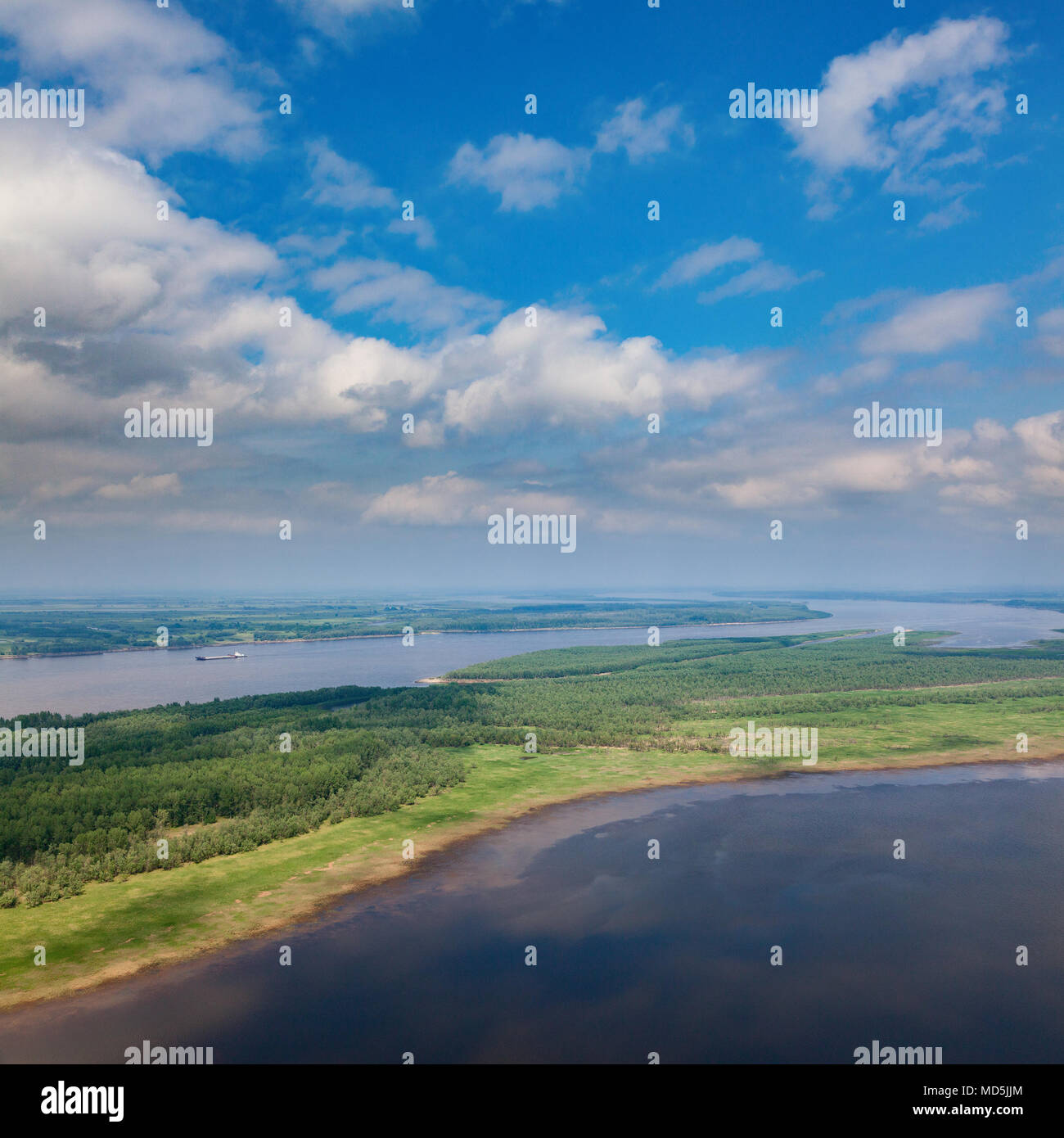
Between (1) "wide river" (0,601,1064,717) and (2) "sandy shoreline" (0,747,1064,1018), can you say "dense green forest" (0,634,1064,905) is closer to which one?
(2) "sandy shoreline" (0,747,1064,1018)

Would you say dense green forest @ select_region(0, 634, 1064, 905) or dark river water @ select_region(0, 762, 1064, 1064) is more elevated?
dense green forest @ select_region(0, 634, 1064, 905)

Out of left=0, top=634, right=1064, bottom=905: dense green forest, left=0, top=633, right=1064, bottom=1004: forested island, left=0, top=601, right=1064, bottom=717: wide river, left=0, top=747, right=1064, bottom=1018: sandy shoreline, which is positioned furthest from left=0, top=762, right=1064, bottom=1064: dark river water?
left=0, top=601, right=1064, bottom=717: wide river

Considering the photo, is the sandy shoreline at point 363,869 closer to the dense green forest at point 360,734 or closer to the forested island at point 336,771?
the forested island at point 336,771

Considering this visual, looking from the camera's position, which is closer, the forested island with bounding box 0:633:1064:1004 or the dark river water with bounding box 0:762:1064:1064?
the dark river water with bounding box 0:762:1064:1064

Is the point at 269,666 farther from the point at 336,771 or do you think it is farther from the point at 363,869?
the point at 363,869

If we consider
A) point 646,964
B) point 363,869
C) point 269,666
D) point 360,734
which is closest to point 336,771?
point 360,734

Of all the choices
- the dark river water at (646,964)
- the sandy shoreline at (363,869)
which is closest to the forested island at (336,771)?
the sandy shoreline at (363,869)
